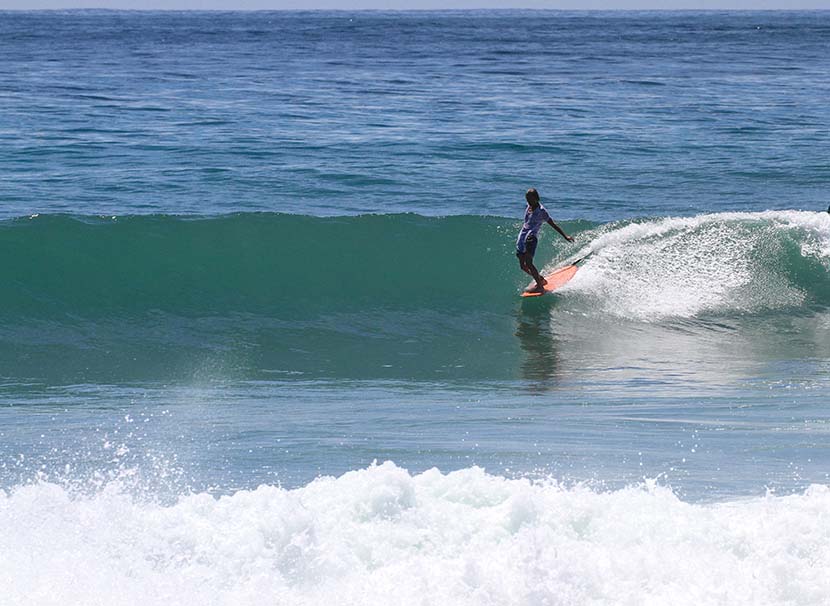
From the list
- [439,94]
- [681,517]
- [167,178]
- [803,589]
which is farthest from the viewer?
[439,94]

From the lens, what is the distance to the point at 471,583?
20.0 feet

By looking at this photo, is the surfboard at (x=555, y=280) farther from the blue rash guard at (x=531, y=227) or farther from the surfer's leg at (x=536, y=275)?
the blue rash guard at (x=531, y=227)

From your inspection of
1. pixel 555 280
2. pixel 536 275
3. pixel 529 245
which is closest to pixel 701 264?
pixel 555 280

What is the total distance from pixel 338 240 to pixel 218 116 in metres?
15.9

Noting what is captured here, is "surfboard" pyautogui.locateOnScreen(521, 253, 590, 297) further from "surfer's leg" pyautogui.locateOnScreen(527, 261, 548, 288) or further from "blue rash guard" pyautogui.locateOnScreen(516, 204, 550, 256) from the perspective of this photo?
"blue rash guard" pyautogui.locateOnScreen(516, 204, 550, 256)

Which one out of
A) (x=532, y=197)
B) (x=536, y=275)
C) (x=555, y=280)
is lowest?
(x=555, y=280)

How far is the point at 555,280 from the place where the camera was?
15.0 metres

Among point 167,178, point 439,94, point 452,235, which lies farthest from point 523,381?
point 439,94

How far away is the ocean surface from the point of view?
631cm

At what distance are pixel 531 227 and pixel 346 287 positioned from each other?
2978mm

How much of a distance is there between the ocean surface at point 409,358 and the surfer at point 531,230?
0.57 m

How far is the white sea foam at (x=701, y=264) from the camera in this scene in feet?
47.6

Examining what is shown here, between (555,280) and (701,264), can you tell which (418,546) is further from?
(701,264)

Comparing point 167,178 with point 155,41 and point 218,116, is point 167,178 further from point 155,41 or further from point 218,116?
point 155,41
